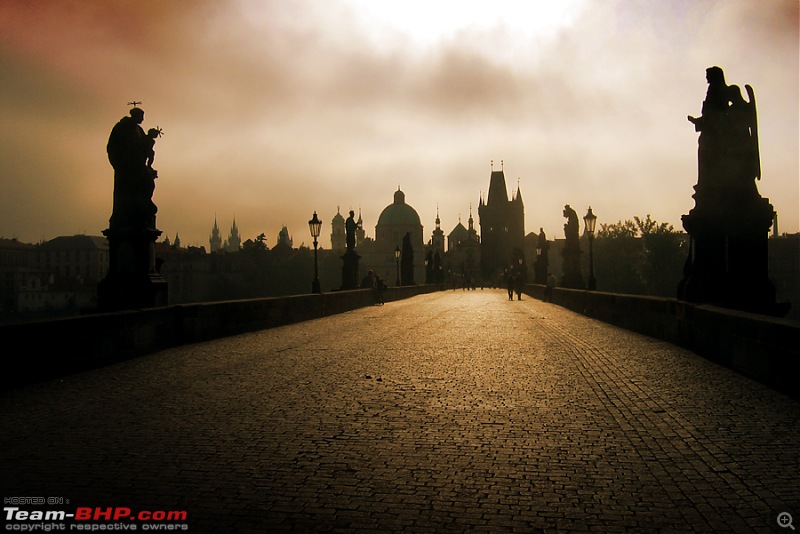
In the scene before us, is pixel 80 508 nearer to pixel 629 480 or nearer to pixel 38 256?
pixel 629 480

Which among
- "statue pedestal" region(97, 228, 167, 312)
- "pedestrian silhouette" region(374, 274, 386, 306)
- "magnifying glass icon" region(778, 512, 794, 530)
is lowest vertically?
"magnifying glass icon" region(778, 512, 794, 530)

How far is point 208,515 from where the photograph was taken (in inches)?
150

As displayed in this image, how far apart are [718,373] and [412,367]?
414 centimetres

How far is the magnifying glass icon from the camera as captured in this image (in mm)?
3672

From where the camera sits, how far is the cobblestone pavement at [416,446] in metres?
3.91

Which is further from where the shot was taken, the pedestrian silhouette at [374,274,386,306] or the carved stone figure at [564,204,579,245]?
the carved stone figure at [564,204,579,245]

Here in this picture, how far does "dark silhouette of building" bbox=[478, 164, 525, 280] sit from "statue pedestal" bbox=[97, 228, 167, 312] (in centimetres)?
13147

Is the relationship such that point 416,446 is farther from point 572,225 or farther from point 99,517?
point 572,225

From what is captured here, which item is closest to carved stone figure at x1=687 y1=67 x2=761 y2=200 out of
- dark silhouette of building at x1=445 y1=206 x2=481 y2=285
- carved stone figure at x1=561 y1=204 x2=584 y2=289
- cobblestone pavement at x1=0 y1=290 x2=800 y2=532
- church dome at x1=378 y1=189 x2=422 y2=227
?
cobblestone pavement at x1=0 y1=290 x2=800 y2=532

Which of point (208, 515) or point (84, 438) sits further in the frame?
point (84, 438)

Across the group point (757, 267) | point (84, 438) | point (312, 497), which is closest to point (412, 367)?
point (84, 438)

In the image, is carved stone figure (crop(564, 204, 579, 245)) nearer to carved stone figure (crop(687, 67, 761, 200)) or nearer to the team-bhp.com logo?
carved stone figure (crop(687, 67, 761, 200))

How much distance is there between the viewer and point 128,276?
570 inches

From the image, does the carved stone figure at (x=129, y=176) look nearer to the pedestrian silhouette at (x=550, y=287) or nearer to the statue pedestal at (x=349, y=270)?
the statue pedestal at (x=349, y=270)
